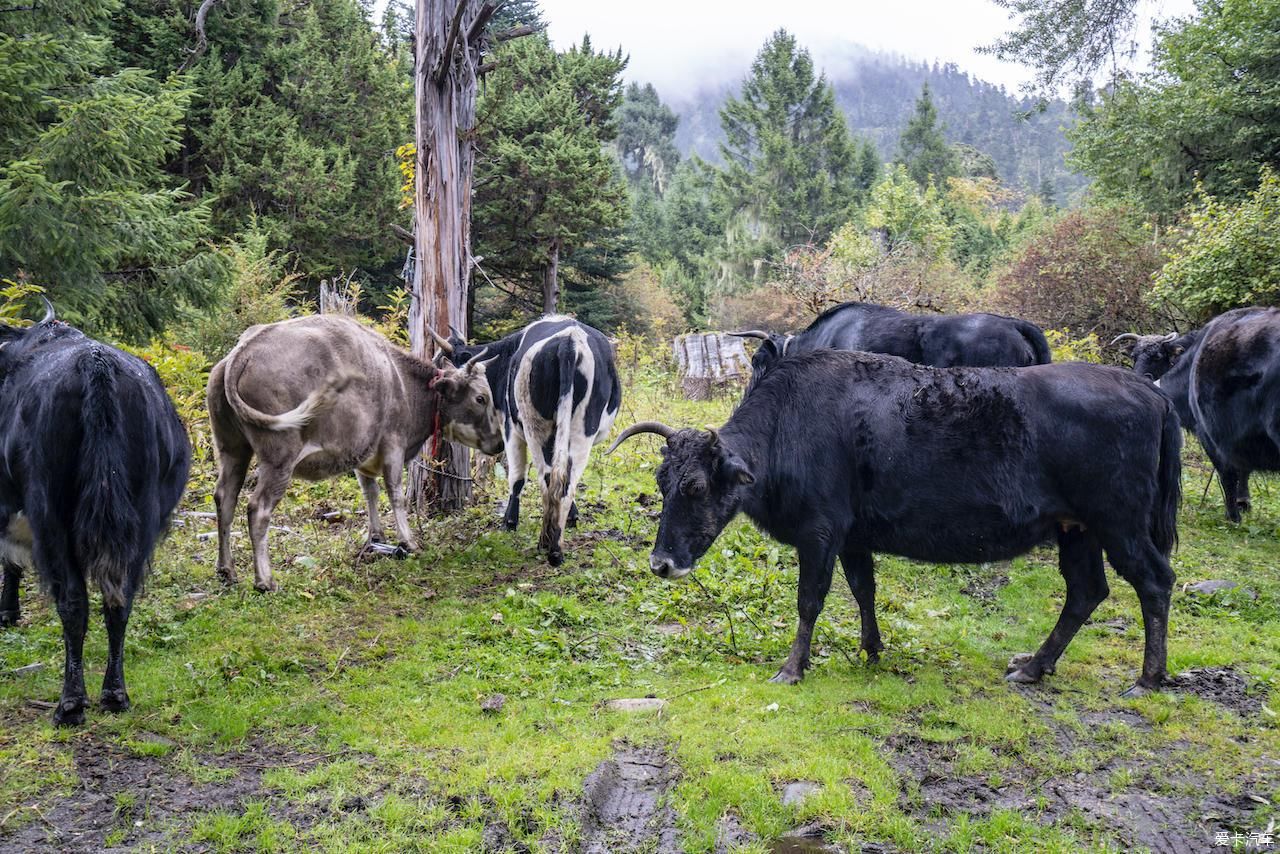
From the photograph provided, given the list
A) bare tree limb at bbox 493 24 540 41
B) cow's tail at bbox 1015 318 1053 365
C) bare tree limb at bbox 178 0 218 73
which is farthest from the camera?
bare tree limb at bbox 178 0 218 73

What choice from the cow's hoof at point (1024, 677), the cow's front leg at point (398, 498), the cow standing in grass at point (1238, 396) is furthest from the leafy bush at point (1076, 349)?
the cow's front leg at point (398, 498)

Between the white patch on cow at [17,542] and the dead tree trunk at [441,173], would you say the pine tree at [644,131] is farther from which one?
the white patch on cow at [17,542]

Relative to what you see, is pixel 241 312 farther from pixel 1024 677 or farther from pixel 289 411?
pixel 1024 677

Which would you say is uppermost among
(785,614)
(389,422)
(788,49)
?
(788,49)

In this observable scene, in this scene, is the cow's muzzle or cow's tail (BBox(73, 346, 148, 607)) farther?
the cow's muzzle

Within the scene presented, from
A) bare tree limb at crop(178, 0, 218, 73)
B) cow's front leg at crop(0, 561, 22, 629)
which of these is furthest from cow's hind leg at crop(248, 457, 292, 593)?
bare tree limb at crop(178, 0, 218, 73)

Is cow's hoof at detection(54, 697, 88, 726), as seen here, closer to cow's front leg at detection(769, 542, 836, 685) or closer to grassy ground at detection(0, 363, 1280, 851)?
grassy ground at detection(0, 363, 1280, 851)

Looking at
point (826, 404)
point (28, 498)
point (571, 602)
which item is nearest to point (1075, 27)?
point (826, 404)

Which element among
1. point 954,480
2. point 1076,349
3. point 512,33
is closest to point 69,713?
point 954,480

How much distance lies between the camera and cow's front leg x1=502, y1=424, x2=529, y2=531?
8086 mm

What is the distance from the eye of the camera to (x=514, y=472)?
8109 mm

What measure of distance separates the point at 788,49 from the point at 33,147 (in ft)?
138

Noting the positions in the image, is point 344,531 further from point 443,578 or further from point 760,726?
point 760,726

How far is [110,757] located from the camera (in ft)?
13.3
